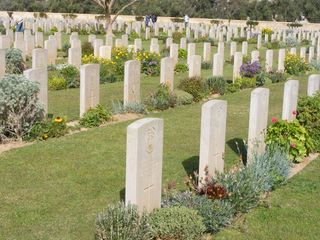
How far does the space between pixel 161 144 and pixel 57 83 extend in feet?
32.5

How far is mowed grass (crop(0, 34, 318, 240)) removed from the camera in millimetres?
6473

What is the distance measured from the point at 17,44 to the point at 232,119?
10959mm

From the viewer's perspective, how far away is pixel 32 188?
760 cm

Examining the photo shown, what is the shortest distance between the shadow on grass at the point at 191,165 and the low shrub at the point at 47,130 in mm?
2664

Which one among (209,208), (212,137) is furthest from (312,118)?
(209,208)

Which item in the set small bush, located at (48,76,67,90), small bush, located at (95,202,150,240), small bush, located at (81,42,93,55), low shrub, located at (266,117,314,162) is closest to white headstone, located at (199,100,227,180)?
low shrub, located at (266,117,314,162)

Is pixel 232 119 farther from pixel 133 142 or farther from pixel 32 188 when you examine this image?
pixel 133 142

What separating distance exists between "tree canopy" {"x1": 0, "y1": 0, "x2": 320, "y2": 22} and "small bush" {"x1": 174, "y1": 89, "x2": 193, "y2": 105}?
5046 cm

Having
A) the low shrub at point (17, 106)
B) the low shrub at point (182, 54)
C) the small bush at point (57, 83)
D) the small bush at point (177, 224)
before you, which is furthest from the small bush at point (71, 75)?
the small bush at point (177, 224)

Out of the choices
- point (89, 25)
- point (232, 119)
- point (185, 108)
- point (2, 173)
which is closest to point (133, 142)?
point (2, 173)

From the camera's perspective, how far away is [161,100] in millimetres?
13352

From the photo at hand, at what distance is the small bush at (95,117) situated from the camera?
37.2ft

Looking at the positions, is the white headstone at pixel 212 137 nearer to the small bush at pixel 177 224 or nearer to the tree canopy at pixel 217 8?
the small bush at pixel 177 224

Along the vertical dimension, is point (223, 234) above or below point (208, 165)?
below
